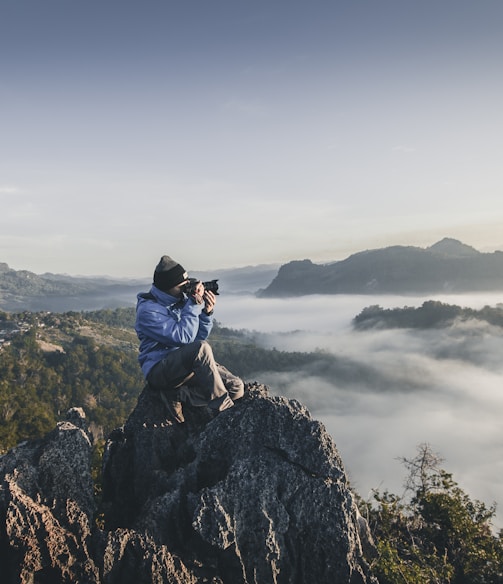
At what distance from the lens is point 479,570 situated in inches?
440

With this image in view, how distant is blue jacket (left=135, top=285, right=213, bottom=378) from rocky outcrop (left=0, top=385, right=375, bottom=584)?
198 cm

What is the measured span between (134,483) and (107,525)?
1.02m

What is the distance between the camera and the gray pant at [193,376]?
8.44 meters

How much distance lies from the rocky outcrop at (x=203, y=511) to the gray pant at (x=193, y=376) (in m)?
0.53

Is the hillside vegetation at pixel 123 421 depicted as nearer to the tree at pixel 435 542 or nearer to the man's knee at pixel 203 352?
the tree at pixel 435 542

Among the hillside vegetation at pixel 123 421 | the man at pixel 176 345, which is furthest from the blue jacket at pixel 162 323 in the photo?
the hillside vegetation at pixel 123 421

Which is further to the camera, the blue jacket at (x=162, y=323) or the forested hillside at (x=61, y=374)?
the forested hillside at (x=61, y=374)

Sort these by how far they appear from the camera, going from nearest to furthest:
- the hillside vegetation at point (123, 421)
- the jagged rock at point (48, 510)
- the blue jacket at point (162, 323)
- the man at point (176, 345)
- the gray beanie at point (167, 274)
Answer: the jagged rock at point (48, 510), the man at point (176, 345), the blue jacket at point (162, 323), the gray beanie at point (167, 274), the hillside vegetation at point (123, 421)

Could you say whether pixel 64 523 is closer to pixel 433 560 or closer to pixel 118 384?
pixel 433 560

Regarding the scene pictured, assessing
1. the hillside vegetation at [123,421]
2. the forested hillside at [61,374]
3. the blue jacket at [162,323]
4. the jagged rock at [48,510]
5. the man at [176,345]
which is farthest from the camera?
the forested hillside at [61,374]

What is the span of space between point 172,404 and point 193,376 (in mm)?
1161

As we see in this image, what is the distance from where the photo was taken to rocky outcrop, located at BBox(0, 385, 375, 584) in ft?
22.2

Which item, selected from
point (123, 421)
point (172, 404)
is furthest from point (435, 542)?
point (123, 421)

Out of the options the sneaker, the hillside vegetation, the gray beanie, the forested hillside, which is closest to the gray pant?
the sneaker
